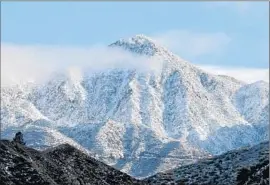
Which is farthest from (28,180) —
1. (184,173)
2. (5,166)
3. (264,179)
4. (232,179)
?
(184,173)

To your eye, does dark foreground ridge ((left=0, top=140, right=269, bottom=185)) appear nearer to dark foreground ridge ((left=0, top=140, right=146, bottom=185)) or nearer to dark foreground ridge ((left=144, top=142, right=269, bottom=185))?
dark foreground ridge ((left=0, top=140, right=146, bottom=185))

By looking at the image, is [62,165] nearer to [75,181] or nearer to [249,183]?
[75,181]

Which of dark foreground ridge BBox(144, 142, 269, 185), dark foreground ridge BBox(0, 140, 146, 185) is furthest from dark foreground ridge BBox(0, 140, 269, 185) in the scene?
dark foreground ridge BBox(144, 142, 269, 185)

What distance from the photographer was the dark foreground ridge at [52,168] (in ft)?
214

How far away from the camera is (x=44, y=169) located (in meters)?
72.9

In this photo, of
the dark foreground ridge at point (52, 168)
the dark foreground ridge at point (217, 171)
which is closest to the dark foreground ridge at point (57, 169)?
the dark foreground ridge at point (52, 168)

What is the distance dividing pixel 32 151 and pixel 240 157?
12277 centimetres

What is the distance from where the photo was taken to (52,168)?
7538 centimetres

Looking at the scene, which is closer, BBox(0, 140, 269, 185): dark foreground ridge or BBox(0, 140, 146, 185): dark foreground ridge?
BBox(0, 140, 146, 185): dark foreground ridge

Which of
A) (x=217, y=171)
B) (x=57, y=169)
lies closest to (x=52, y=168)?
(x=57, y=169)

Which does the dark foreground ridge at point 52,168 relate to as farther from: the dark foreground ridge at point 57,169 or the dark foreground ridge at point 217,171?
the dark foreground ridge at point 217,171

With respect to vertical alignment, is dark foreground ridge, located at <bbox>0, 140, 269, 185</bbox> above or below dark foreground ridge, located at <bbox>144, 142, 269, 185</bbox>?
above

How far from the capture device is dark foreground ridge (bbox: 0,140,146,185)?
65.2m

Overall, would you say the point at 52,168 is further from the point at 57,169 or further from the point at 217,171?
the point at 217,171
